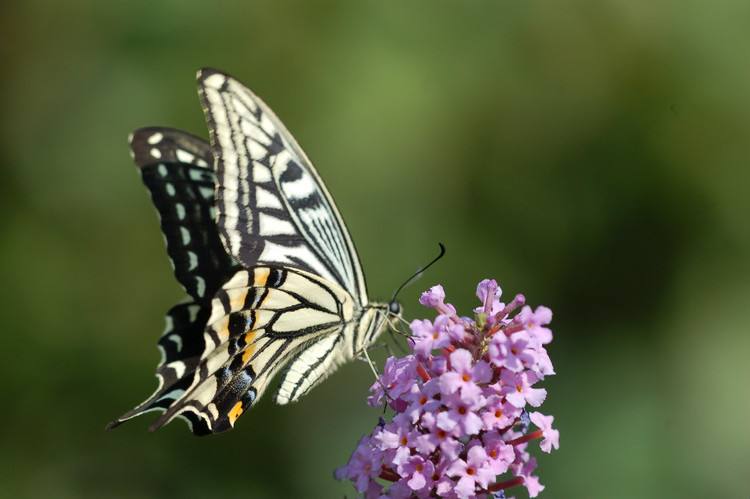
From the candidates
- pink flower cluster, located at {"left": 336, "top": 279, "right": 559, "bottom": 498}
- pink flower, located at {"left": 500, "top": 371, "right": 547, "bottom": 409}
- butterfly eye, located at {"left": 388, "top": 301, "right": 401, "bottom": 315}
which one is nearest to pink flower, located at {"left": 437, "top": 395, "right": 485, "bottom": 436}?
pink flower cluster, located at {"left": 336, "top": 279, "right": 559, "bottom": 498}

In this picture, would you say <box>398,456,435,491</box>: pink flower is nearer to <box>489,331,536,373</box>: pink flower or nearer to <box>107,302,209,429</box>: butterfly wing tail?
<box>489,331,536,373</box>: pink flower

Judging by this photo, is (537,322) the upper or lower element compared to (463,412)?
upper

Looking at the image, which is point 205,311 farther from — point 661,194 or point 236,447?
point 661,194

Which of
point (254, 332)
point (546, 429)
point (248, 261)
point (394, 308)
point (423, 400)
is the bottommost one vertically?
point (546, 429)

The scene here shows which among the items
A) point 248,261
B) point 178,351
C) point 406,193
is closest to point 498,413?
point 248,261

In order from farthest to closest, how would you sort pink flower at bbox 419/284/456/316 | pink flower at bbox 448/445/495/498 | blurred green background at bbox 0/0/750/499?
1. blurred green background at bbox 0/0/750/499
2. pink flower at bbox 419/284/456/316
3. pink flower at bbox 448/445/495/498

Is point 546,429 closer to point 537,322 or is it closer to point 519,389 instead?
point 519,389

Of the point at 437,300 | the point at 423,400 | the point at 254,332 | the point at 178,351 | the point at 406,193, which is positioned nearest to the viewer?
the point at 423,400
